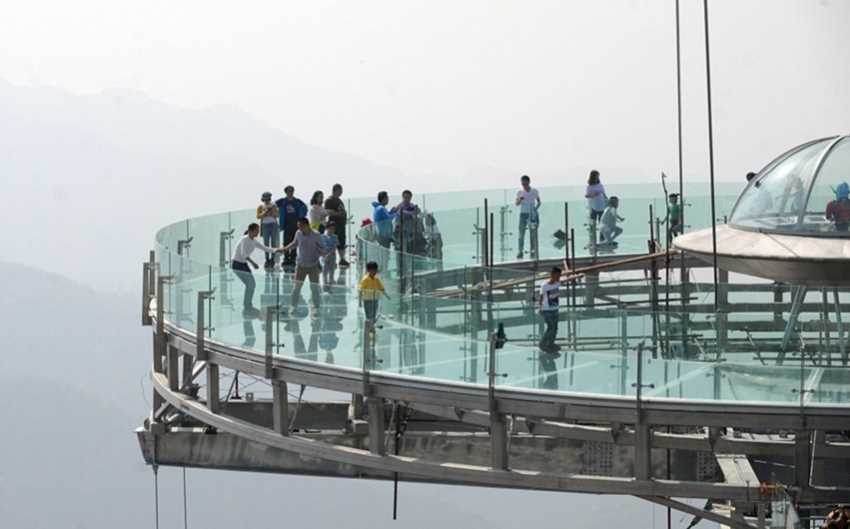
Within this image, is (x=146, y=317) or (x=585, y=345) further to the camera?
(x=146, y=317)

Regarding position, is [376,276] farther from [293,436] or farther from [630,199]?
[630,199]

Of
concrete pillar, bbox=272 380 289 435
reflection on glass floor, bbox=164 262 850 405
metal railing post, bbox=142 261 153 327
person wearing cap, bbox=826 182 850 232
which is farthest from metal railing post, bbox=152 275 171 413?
person wearing cap, bbox=826 182 850 232

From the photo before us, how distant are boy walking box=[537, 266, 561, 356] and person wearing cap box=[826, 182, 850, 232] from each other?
21.8 feet

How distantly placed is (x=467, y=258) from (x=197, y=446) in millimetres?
11427

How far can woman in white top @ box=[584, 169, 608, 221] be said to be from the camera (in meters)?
60.4

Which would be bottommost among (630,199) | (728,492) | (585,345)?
(728,492)

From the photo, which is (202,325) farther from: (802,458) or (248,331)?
(802,458)

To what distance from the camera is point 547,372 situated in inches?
1531

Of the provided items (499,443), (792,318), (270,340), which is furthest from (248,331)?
(792,318)

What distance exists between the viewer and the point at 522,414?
129 ft

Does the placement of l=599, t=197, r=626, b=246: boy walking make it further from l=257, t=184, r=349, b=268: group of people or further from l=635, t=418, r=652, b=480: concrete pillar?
l=635, t=418, r=652, b=480: concrete pillar

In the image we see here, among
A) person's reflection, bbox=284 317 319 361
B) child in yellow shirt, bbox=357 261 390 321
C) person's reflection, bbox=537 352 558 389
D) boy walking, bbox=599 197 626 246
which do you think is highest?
boy walking, bbox=599 197 626 246

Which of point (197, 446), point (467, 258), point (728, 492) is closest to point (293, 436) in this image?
point (197, 446)

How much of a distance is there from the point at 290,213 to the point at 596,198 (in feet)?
39.9
